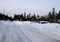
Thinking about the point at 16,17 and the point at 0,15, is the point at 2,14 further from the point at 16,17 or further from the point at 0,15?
the point at 16,17

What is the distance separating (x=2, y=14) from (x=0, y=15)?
9.82 m

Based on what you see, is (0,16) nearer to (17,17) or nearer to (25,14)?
(17,17)

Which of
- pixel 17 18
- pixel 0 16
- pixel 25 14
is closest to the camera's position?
pixel 0 16

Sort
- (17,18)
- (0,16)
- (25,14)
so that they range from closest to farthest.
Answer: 1. (0,16)
2. (17,18)
3. (25,14)

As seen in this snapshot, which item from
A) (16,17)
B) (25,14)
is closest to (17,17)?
(16,17)

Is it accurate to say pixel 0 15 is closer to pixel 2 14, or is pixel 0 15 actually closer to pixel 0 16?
pixel 0 16

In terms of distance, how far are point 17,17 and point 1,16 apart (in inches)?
1077

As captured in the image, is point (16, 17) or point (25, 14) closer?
point (16, 17)

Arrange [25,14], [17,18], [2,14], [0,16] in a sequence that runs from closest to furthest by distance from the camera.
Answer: [0,16] < [2,14] < [17,18] < [25,14]

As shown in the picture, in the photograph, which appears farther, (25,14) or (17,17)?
(25,14)

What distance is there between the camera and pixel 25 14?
171 meters

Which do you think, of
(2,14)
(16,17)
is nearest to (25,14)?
(16,17)

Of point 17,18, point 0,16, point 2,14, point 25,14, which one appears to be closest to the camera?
point 0,16

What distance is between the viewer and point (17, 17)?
153375 millimetres
